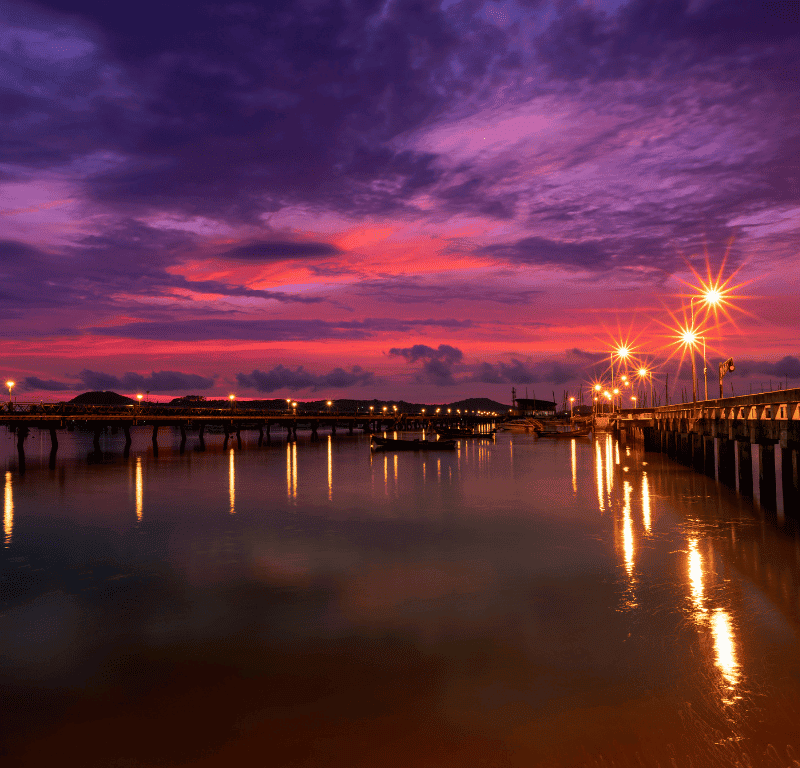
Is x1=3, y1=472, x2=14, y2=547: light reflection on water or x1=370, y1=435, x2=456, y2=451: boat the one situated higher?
x1=3, y1=472, x2=14, y2=547: light reflection on water

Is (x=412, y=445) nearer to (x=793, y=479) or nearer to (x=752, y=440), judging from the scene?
(x=752, y=440)

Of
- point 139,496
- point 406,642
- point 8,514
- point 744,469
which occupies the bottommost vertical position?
point 139,496

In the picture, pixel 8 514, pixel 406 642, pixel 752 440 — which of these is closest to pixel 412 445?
pixel 8 514

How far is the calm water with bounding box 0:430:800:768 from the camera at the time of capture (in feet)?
39.7

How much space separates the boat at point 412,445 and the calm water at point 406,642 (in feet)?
245

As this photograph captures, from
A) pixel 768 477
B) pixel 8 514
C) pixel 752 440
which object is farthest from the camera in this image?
pixel 8 514

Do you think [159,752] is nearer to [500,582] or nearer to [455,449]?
[500,582]

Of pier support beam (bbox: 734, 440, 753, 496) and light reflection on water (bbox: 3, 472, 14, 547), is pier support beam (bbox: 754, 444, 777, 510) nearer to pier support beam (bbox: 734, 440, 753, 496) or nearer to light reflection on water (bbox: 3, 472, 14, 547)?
pier support beam (bbox: 734, 440, 753, 496)

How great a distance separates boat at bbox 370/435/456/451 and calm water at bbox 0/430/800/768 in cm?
7471

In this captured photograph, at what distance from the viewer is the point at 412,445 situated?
116 meters

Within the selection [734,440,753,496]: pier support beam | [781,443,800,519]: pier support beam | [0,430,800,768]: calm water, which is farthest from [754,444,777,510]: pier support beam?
[734,440,753,496]: pier support beam

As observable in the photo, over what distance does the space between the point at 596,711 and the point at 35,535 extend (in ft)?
114

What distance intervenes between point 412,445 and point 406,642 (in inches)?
3893

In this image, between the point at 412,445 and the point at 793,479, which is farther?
the point at 412,445
